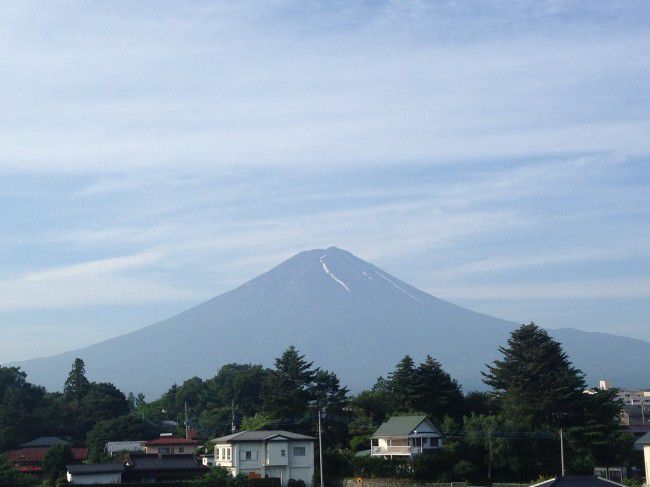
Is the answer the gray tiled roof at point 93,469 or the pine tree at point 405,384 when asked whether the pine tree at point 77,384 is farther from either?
the pine tree at point 405,384

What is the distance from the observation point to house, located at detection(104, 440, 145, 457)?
55375 millimetres

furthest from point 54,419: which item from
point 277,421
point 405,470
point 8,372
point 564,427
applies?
point 564,427

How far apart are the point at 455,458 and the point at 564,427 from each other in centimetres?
610

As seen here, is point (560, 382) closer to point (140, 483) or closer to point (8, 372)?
point (140, 483)

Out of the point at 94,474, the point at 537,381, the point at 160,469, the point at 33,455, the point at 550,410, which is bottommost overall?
the point at 94,474

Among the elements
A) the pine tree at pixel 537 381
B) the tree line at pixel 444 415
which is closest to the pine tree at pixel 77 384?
the tree line at pixel 444 415

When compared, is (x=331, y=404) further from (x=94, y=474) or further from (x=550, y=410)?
(x=94, y=474)

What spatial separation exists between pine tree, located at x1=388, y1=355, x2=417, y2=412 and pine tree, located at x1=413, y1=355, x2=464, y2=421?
216 millimetres

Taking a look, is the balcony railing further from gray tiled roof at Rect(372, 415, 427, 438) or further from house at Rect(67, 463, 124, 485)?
house at Rect(67, 463, 124, 485)

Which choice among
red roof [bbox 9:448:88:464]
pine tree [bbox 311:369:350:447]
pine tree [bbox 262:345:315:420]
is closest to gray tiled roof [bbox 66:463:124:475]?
red roof [bbox 9:448:88:464]

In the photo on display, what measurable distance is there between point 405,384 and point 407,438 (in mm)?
6511

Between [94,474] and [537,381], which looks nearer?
[94,474]

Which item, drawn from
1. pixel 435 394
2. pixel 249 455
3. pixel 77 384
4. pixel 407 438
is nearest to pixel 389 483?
pixel 407 438

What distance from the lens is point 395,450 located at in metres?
46.5
